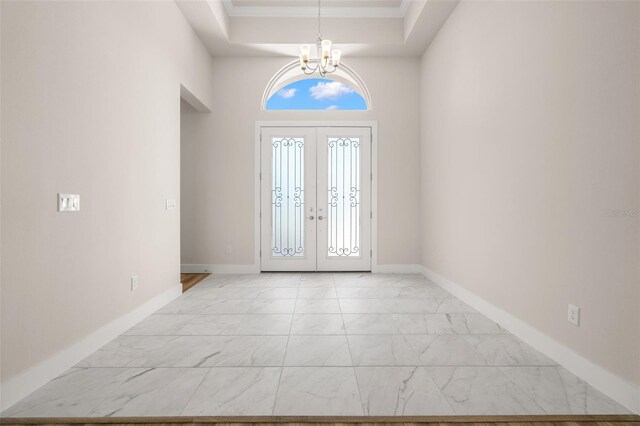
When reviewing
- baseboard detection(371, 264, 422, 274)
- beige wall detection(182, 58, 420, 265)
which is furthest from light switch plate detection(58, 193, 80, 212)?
baseboard detection(371, 264, 422, 274)

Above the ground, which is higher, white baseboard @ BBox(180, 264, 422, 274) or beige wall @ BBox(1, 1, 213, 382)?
beige wall @ BBox(1, 1, 213, 382)

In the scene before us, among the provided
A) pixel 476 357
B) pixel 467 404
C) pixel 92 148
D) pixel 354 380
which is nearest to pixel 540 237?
pixel 476 357

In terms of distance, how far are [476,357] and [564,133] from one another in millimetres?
1617

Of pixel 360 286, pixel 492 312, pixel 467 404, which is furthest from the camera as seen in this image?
pixel 360 286

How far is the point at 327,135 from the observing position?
5.77 m

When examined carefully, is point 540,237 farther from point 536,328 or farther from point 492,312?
point 492,312

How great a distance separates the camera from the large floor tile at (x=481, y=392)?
1.88 metres

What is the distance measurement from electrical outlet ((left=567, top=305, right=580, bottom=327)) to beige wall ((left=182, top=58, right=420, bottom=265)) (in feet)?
11.0

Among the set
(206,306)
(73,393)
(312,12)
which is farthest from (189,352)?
(312,12)

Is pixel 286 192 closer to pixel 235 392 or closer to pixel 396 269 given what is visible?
pixel 396 269

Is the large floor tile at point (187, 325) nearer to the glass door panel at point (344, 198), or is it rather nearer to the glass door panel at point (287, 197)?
the glass door panel at point (287, 197)

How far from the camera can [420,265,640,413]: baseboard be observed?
192 centimetres

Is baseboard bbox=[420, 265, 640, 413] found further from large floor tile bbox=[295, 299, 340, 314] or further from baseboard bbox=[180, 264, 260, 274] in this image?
baseboard bbox=[180, 264, 260, 274]

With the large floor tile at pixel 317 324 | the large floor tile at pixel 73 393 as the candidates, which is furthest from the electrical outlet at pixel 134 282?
the large floor tile at pixel 317 324
